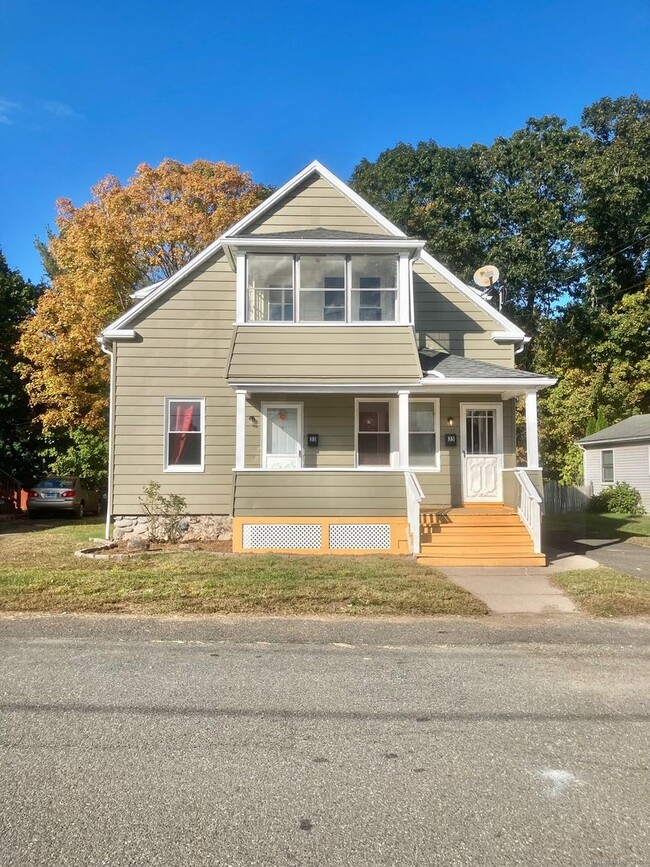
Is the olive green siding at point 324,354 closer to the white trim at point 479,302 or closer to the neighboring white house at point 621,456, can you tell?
the white trim at point 479,302

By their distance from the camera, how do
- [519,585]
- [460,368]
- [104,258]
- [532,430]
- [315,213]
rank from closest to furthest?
[519,585]
[532,430]
[460,368]
[315,213]
[104,258]

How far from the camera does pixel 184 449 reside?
1396 cm

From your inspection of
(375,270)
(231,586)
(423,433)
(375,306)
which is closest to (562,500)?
(423,433)

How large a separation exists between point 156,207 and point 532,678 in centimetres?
2451

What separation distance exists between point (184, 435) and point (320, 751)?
35.3 feet

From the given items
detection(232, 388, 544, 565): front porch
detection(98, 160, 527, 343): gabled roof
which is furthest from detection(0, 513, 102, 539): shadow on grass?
detection(232, 388, 544, 565): front porch

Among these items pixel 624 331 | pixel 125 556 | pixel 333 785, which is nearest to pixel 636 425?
pixel 624 331

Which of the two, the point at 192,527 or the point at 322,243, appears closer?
the point at 322,243

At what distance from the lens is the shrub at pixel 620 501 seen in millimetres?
24250

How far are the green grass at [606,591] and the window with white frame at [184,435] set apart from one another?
25.2 ft

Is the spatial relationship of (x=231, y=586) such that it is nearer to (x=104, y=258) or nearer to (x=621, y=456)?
(x=104, y=258)

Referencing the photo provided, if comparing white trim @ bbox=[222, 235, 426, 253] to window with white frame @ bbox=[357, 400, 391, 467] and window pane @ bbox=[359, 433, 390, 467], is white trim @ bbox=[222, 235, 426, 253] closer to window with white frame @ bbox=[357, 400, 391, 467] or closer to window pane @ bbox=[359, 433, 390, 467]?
window with white frame @ bbox=[357, 400, 391, 467]

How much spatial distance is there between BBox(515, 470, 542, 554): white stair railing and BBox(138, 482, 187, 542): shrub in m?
6.90

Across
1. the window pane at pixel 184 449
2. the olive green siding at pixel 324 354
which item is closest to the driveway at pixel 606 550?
the olive green siding at pixel 324 354
